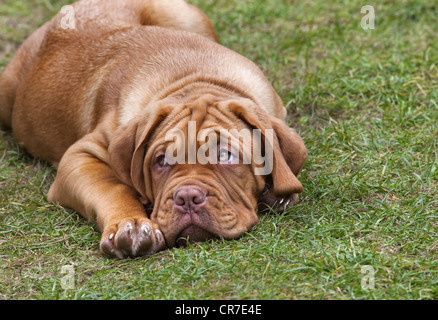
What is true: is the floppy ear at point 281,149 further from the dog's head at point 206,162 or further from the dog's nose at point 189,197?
the dog's nose at point 189,197

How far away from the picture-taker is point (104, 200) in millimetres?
5230

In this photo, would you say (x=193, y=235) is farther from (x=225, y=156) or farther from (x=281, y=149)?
(x=281, y=149)

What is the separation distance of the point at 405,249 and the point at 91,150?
8.31ft

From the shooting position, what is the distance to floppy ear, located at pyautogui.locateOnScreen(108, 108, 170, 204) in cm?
511

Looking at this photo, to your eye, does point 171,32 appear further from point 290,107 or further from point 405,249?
point 405,249

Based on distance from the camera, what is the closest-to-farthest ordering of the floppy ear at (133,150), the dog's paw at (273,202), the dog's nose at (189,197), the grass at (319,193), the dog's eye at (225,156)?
the grass at (319,193), the dog's nose at (189,197), the dog's eye at (225,156), the floppy ear at (133,150), the dog's paw at (273,202)

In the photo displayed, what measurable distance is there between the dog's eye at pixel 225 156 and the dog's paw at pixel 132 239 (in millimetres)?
639

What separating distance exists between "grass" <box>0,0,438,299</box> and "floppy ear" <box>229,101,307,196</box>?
1.00ft

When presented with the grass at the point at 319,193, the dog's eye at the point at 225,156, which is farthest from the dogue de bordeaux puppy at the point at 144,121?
the grass at the point at 319,193

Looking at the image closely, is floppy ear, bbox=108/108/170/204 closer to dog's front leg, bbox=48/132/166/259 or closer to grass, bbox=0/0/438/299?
dog's front leg, bbox=48/132/166/259

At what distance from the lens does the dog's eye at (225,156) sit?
4.89 m

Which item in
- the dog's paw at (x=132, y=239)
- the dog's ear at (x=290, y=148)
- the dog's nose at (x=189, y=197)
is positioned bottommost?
the dog's paw at (x=132, y=239)

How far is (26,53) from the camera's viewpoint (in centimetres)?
708
